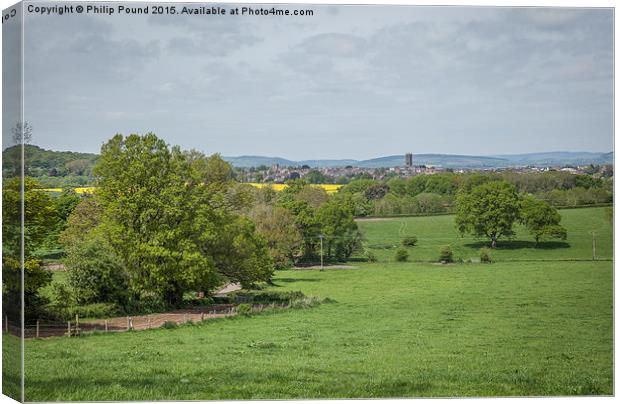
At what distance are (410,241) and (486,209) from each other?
1.21m

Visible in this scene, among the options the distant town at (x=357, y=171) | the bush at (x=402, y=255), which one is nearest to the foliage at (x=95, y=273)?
the distant town at (x=357, y=171)

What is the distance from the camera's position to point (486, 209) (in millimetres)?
14180

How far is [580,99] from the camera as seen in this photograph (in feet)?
45.5

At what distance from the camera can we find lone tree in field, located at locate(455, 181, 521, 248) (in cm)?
1414

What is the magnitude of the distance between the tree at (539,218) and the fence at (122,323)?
375 centimetres

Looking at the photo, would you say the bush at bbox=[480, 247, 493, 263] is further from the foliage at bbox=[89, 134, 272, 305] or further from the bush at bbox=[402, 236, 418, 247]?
the foliage at bbox=[89, 134, 272, 305]

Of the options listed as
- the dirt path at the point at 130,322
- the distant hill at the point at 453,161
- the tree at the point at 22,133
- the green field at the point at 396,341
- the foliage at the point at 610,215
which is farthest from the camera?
the foliage at the point at 610,215

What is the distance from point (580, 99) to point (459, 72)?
5.78ft

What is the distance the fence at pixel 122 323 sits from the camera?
510 inches

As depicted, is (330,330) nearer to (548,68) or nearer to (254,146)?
(254,146)

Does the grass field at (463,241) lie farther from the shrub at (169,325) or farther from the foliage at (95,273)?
the foliage at (95,273)

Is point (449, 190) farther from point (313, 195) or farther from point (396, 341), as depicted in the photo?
point (396, 341)

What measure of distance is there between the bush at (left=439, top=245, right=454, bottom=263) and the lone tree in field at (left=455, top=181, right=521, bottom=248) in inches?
12.5

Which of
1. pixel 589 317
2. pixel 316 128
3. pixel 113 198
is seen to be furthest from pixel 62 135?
pixel 589 317
